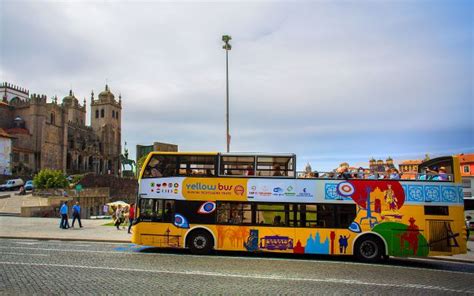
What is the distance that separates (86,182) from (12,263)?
173 feet

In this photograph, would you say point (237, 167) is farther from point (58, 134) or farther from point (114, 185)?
point (58, 134)

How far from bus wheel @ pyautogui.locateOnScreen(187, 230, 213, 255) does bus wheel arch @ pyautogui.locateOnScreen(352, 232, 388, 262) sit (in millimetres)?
5727

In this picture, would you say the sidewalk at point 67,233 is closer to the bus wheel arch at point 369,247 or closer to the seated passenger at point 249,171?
the bus wheel arch at point 369,247

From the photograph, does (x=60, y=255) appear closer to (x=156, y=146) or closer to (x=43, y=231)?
(x=43, y=231)

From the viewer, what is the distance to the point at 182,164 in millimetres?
15320

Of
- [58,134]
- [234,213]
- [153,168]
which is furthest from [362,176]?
[58,134]

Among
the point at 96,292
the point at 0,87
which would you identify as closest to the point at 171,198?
the point at 96,292

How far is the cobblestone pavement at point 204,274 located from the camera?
9141mm

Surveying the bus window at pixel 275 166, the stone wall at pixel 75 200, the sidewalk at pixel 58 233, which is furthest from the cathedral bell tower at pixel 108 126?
the bus window at pixel 275 166

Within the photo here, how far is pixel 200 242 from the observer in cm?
1496

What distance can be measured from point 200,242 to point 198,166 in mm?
3084

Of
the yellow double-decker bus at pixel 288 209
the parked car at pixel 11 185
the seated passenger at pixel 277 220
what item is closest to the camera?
the yellow double-decker bus at pixel 288 209

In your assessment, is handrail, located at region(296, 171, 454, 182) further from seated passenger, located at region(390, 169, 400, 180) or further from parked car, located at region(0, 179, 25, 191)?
parked car, located at region(0, 179, 25, 191)

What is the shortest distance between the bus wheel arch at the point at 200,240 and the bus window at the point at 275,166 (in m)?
3.21
